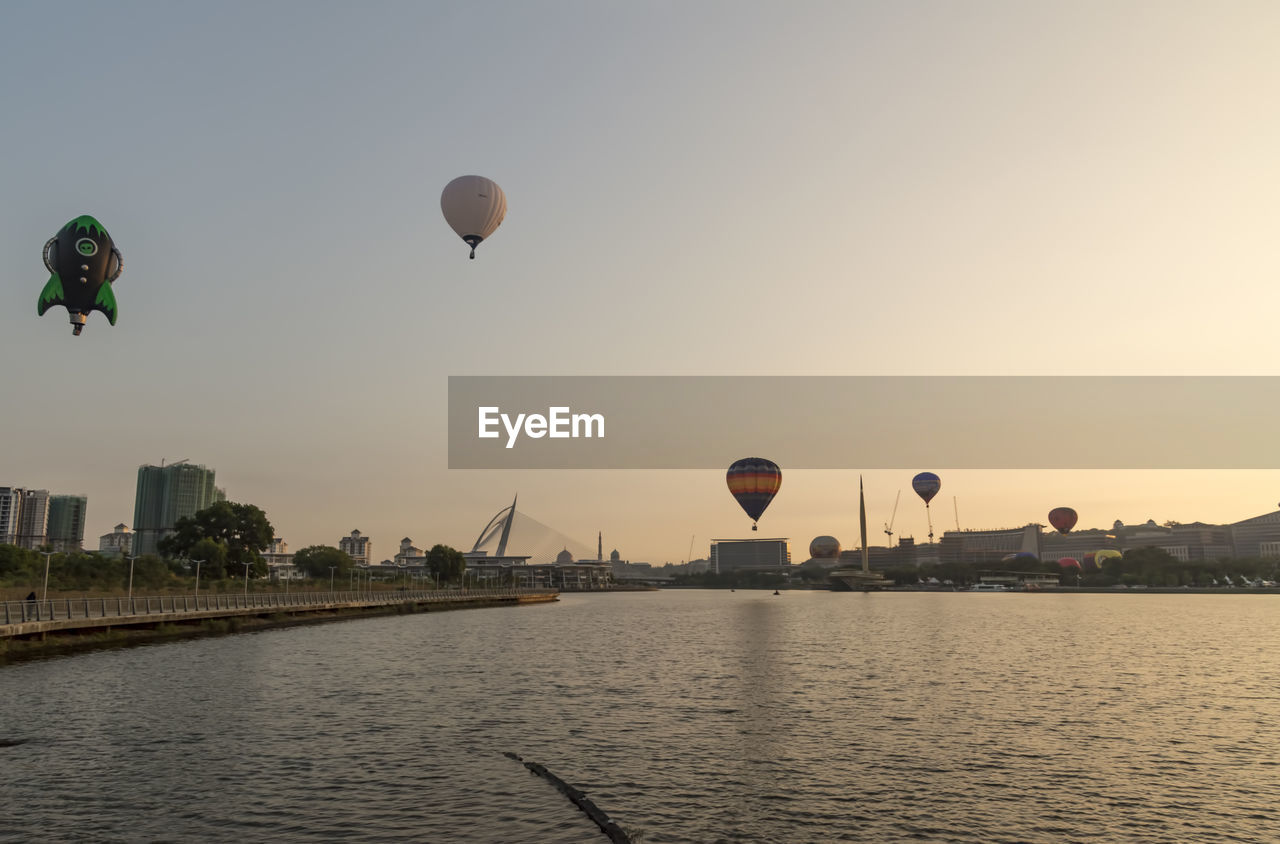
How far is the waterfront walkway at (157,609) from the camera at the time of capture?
5697 centimetres

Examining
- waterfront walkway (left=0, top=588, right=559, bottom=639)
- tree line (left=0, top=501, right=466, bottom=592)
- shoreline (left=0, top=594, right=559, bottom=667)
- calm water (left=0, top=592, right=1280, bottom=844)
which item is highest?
tree line (left=0, top=501, right=466, bottom=592)

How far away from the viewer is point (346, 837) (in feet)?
66.6

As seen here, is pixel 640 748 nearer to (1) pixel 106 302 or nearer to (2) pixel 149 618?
(1) pixel 106 302

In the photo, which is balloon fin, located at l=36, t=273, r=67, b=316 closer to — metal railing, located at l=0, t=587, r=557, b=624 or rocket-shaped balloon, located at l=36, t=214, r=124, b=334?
rocket-shaped balloon, located at l=36, t=214, r=124, b=334

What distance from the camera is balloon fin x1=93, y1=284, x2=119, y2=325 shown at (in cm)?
4869

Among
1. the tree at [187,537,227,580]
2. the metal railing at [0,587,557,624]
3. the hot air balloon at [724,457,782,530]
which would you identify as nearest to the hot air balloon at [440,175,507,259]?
the metal railing at [0,587,557,624]

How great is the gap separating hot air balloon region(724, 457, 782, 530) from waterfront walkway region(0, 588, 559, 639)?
56.5 m

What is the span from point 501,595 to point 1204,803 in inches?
6880

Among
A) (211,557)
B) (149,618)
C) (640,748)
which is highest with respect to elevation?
(211,557)

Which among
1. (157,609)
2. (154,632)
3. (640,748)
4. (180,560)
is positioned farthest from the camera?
(180,560)

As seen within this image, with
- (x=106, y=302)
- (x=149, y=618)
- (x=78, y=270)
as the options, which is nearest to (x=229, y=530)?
(x=149, y=618)

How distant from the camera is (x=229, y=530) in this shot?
161500 millimetres

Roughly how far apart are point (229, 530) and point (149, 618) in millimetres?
98660

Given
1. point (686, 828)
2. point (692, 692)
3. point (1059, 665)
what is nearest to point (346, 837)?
point (686, 828)
